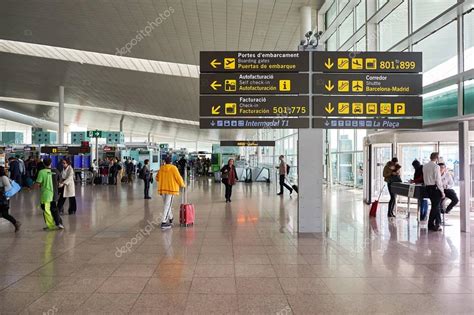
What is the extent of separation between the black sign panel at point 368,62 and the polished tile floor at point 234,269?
11.7 ft

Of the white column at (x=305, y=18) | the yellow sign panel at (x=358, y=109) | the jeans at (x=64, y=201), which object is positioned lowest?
the jeans at (x=64, y=201)

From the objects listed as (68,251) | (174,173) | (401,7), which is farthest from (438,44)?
(68,251)

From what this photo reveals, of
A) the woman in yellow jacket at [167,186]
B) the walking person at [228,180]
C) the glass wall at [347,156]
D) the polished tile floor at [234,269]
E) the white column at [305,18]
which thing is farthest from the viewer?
the glass wall at [347,156]

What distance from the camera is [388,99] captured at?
8562mm

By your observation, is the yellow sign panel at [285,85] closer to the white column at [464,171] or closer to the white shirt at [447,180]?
the white column at [464,171]

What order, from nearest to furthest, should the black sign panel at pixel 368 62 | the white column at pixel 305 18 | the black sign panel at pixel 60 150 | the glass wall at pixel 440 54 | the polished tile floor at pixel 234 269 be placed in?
the polished tile floor at pixel 234 269, the black sign panel at pixel 368 62, the glass wall at pixel 440 54, the white column at pixel 305 18, the black sign panel at pixel 60 150

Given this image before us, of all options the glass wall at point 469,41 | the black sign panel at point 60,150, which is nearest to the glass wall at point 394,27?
the glass wall at point 469,41

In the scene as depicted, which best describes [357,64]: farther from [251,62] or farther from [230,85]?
[230,85]

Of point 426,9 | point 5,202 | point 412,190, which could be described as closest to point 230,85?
point 412,190

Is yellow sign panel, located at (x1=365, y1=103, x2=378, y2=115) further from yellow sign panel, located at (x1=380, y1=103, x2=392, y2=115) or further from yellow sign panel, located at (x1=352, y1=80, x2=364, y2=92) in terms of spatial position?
yellow sign panel, located at (x1=352, y1=80, x2=364, y2=92)

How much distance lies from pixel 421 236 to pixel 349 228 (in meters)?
1.59

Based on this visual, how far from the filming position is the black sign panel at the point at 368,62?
862cm

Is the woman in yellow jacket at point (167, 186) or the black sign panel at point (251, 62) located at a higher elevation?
the black sign panel at point (251, 62)

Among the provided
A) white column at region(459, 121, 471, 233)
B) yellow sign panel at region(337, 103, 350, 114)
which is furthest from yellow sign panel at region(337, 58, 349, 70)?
white column at region(459, 121, 471, 233)
